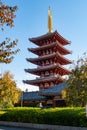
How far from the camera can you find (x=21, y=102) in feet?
220

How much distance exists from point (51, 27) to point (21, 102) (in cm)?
2331

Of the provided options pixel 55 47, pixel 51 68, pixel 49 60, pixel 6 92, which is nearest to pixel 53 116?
pixel 6 92

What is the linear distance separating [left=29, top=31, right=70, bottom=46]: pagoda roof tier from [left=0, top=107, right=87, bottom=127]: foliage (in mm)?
44118

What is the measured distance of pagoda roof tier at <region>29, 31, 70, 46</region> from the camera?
2871 inches

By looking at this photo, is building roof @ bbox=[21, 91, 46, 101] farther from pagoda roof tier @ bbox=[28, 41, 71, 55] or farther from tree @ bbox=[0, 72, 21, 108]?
pagoda roof tier @ bbox=[28, 41, 71, 55]

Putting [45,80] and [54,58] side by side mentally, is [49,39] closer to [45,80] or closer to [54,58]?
[54,58]

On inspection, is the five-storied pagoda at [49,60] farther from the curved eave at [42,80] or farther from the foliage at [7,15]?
the foliage at [7,15]

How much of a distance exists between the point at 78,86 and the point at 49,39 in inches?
1587

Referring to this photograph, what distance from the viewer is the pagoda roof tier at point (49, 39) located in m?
72.9

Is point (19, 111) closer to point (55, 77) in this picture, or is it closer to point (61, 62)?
point (55, 77)

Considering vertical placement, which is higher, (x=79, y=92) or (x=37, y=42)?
(x=37, y=42)

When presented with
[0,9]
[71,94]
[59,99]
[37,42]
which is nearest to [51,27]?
[37,42]

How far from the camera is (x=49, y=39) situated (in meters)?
74.6

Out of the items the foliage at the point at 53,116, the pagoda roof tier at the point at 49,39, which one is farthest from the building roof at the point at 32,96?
the foliage at the point at 53,116
